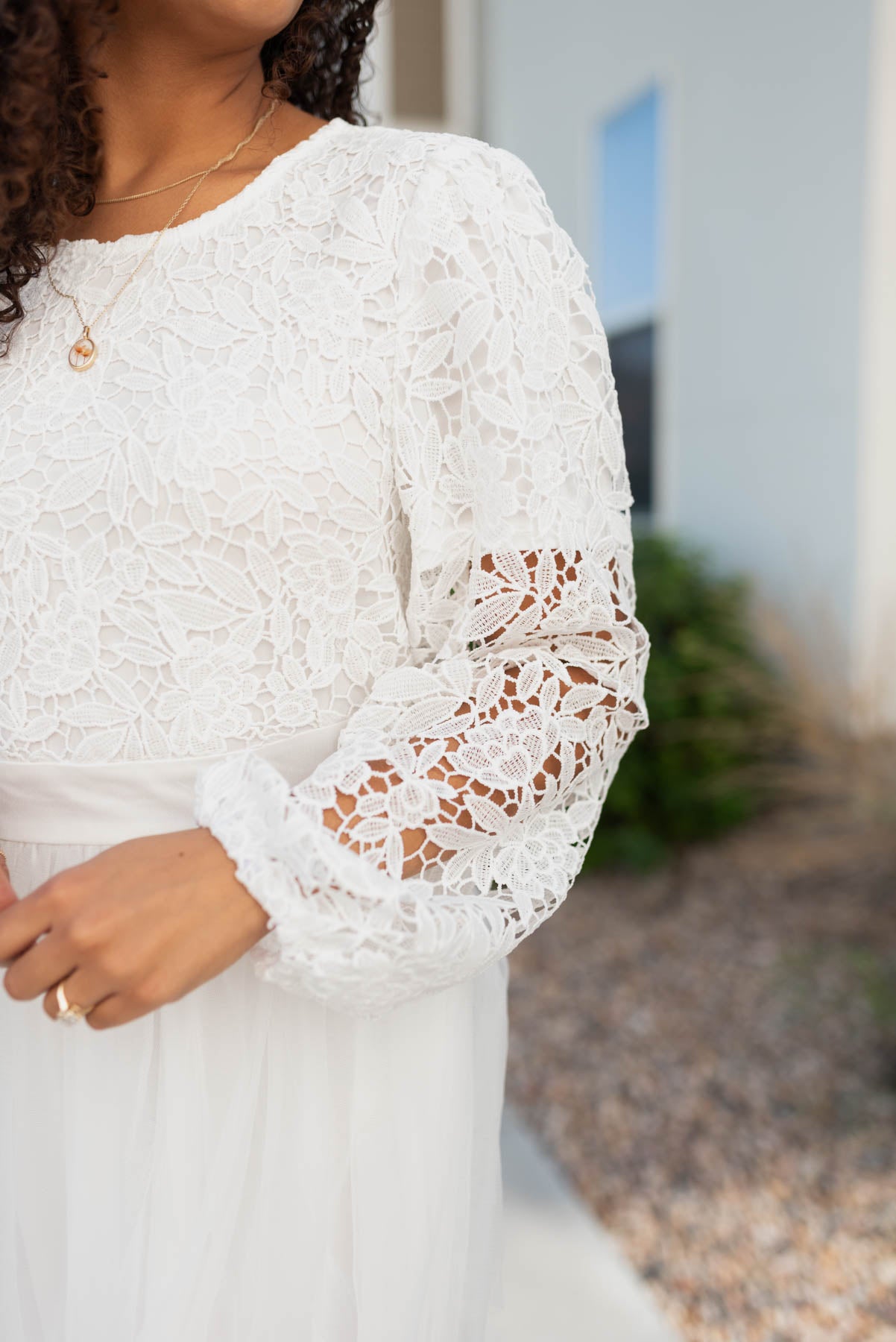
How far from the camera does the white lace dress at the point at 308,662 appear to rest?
0.91 meters

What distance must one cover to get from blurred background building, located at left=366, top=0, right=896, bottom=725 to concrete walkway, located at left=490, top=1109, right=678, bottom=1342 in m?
1.81

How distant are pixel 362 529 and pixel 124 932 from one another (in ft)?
1.24

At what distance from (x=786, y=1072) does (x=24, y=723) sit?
2.61m

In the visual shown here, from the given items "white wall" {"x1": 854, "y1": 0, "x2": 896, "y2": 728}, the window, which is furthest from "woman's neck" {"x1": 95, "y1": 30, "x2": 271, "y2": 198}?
the window

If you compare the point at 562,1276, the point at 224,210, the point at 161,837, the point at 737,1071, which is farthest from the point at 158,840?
the point at 737,1071

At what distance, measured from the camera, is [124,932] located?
0.74 m

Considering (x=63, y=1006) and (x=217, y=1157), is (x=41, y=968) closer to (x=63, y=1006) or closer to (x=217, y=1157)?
(x=63, y=1006)

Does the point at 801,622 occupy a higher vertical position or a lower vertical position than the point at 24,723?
lower

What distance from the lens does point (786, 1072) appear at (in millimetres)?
3088

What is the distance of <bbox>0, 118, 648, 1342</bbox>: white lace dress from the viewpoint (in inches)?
35.7

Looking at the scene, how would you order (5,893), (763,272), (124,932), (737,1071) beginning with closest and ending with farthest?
(124,932), (5,893), (737,1071), (763,272)

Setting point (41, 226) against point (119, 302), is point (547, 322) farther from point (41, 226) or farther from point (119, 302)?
point (41, 226)

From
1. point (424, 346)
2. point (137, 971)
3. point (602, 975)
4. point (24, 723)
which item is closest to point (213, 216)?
point (424, 346)

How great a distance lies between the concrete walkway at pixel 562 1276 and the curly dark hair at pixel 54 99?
1798 millimetres
